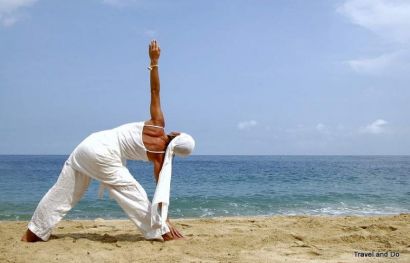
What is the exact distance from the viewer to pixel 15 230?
5672 millimetres

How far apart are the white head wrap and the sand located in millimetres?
277

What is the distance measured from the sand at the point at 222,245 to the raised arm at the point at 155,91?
133cm

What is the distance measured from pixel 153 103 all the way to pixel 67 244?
1.75 metres

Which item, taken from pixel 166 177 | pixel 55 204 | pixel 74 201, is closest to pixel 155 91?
pixel 166 177

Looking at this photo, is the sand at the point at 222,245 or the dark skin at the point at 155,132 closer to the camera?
the sand at the point at 222,245

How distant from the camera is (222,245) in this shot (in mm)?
4453

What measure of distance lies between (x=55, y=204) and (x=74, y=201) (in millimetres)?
201

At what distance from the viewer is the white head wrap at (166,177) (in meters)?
4.53

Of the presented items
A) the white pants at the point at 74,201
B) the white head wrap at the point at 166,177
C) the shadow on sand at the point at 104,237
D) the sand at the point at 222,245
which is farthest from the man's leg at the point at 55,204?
the white head wrap at the point at 166,177

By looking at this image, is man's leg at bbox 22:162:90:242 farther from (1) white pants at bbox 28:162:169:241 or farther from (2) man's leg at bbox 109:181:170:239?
(2) man's leg at bbox 109:181:170:239

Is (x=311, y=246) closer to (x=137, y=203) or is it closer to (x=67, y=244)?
(x=137, y=203)

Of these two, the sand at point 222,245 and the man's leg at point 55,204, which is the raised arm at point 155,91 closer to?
the man's leg at point 55,204

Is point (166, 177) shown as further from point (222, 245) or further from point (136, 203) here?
point (222, 245)

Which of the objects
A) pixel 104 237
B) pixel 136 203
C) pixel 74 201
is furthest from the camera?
pixel 104 237
